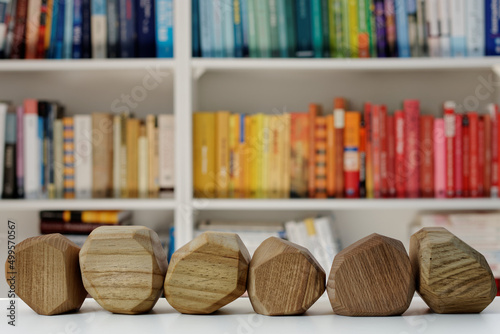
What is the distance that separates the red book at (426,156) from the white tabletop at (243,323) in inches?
47.3

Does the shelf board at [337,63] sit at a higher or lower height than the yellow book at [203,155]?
higher

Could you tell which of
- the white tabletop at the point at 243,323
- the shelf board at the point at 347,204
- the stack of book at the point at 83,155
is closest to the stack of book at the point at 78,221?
the stack of book at the point at 83,155

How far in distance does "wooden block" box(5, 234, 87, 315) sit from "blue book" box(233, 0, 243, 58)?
4.10 ft

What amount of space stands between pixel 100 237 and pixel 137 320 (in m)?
0.07

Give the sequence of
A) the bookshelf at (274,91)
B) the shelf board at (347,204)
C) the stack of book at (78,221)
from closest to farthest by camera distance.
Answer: the shelf board at (347,204), the stack of book at (78,221), the bookshelf at (274,91)

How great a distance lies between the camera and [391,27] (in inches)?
60.1

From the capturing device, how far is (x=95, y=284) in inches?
14.3

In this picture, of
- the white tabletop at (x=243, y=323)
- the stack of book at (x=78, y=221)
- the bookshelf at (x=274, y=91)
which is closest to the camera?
the white tabletop at (x=243, y=323)

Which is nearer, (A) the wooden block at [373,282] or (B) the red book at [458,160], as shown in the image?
(A) the wooden block at [373,282]

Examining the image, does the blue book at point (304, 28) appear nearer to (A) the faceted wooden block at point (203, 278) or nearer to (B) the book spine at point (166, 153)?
(B) the book spine at point (166, 153)

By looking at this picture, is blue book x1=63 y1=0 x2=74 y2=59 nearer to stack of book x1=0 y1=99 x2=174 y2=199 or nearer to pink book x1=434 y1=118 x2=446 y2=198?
stack of book x1=0 y1=99 x2=174 y2=199

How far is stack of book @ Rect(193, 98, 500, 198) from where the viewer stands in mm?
1521

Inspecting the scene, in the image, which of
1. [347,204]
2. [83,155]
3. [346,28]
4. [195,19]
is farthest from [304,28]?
[83,155]

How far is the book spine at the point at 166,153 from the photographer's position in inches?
60.7
